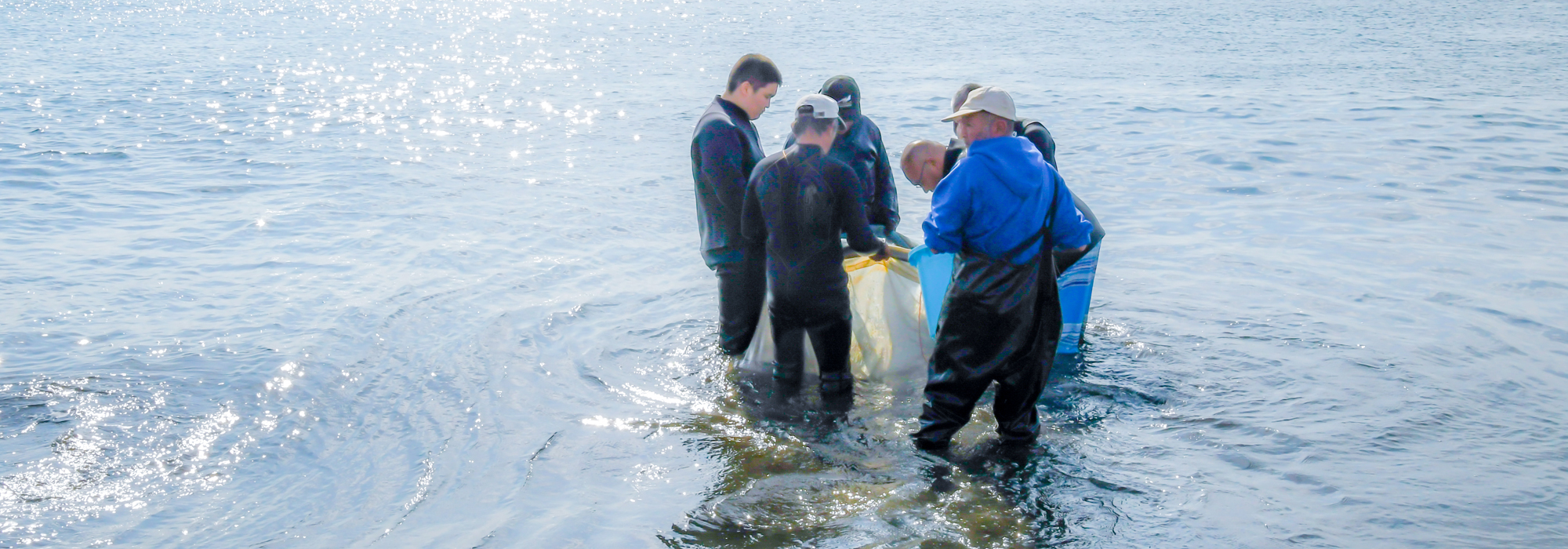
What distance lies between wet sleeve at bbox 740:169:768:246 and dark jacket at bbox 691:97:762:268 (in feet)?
0.38

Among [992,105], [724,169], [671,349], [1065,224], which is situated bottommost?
[671,349]

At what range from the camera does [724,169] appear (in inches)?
231

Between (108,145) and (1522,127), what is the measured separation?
21303 mm

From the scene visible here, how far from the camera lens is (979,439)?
5.38m

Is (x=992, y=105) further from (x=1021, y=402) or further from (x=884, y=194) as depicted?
(x=884, y=194)

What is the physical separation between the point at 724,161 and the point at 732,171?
71 millimetres

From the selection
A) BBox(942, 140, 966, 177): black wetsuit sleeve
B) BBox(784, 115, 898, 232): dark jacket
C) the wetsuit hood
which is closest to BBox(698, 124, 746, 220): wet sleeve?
BBox(784, 115, 898, 232): dark jacket

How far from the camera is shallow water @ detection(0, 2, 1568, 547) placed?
4.84 metres

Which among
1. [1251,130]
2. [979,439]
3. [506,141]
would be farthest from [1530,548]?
[506,141]

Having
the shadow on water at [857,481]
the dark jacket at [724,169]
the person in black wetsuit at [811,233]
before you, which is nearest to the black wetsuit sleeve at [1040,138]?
the person in black wetsuit at [811,233]

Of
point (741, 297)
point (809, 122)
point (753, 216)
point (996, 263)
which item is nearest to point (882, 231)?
point (741, 297)

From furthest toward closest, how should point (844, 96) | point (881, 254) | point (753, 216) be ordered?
1. point (844, 96)
2. point (881, 254)
3. point (753, 216)

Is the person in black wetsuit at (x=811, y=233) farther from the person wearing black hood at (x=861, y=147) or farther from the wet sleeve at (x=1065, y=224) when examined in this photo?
the wet sleeve at (x=1065, y=224)

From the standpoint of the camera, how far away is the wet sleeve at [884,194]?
20.6 feet
